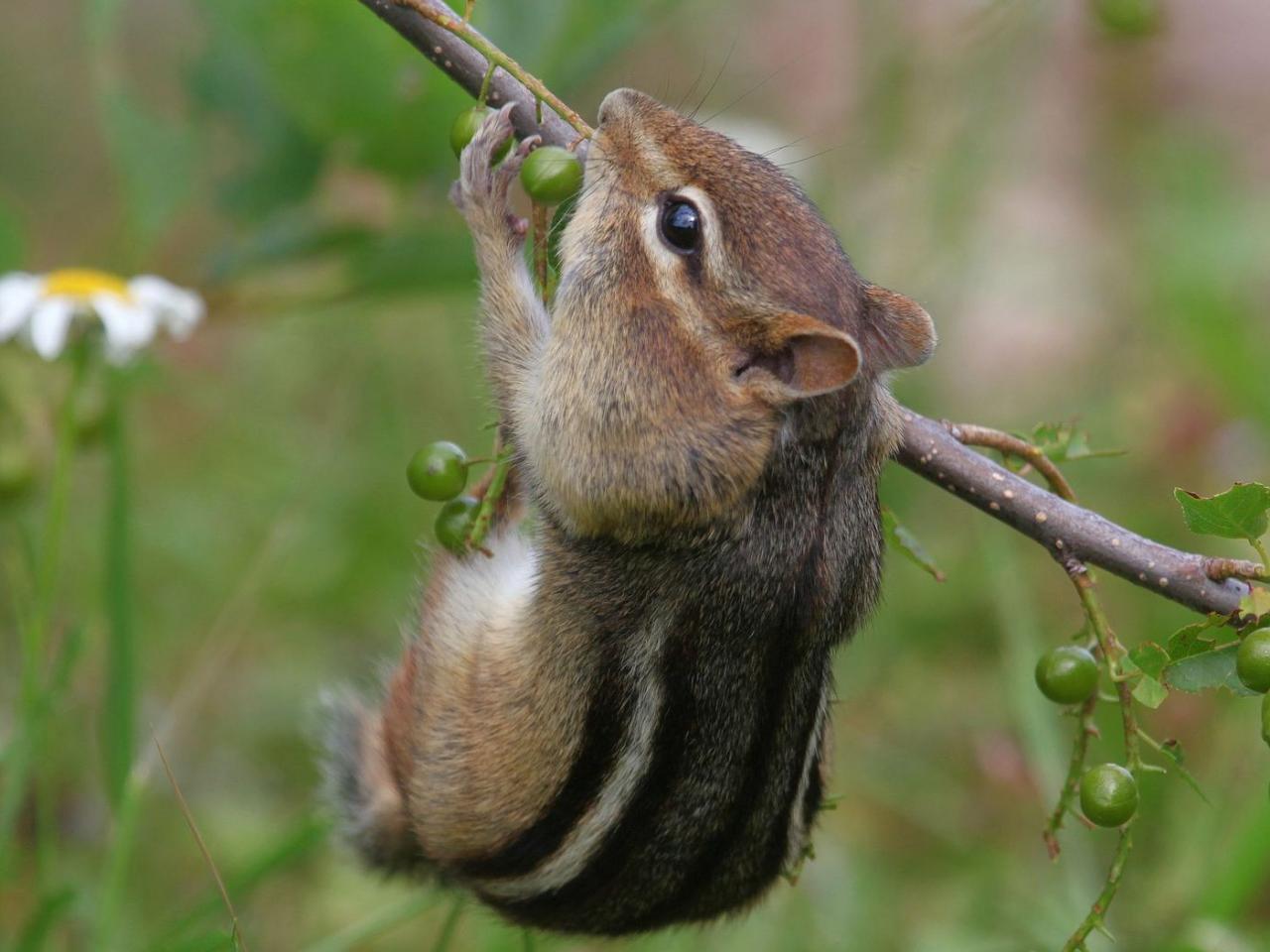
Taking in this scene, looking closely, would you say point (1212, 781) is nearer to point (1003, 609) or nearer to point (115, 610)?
point (1003, 609)

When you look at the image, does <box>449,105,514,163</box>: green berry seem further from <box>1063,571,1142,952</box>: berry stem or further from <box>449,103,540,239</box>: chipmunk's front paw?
<box>1063,571,1142,952</box>: berry stem

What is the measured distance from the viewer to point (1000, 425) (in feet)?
16.0

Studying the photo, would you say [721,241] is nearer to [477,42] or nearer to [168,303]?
[477,42]

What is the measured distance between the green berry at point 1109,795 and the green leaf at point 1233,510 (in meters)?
0.31

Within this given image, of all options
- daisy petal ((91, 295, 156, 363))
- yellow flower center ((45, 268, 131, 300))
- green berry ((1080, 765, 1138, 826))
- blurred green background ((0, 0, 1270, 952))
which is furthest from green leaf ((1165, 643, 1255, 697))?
yellow flower center ((45, 268, 131, 300))

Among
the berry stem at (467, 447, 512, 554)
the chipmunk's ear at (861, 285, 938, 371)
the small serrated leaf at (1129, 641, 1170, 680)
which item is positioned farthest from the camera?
the chipmunk's ear at (861, 285, 938, 371)

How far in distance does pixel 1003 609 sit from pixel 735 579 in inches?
51.1

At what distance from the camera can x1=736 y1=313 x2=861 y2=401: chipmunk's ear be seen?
218 centimetres

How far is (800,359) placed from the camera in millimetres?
2244

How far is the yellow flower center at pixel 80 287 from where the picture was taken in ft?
9.05

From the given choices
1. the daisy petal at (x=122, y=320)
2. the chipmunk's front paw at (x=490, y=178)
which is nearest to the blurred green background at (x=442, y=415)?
the daisy petal at (x=122, y=320)

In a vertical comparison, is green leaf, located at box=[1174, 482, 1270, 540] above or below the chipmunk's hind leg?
above

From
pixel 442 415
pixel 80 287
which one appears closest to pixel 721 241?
pixel 80 287

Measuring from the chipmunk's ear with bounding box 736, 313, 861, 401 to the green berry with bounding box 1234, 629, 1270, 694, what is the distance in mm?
645
